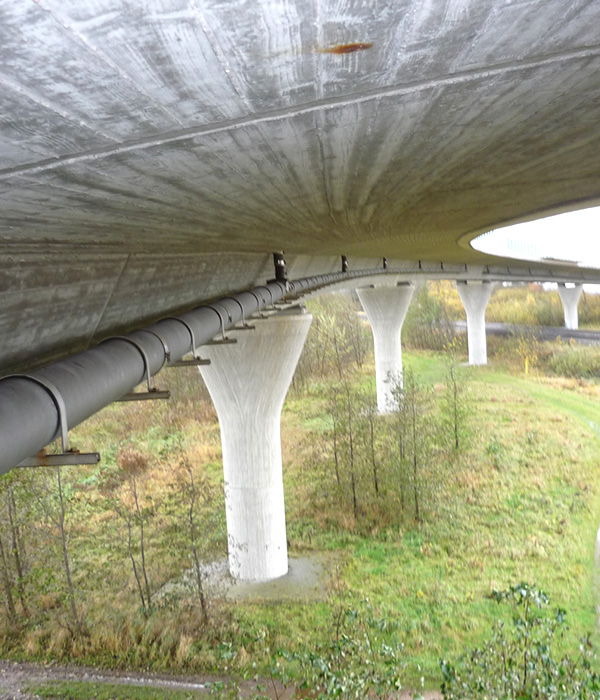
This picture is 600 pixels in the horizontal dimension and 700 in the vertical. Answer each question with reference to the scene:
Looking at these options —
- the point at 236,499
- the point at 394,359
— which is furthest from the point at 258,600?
the point at 394,359

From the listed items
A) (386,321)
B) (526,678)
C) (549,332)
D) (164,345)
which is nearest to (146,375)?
(164,345)

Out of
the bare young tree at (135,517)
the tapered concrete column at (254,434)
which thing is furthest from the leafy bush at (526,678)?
the bare young tree at (135,517)

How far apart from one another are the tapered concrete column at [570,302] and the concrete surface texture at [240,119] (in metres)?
48.5

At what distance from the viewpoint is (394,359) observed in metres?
30.6

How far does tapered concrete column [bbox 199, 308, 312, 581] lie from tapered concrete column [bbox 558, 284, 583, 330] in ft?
141

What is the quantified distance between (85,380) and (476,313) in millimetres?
40392

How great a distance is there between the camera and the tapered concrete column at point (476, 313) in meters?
42.2

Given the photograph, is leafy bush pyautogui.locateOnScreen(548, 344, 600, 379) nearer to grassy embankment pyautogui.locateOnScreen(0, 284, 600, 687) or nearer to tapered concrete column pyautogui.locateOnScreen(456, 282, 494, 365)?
tapered concrete column pyautogui.locateOnScreen(456, 282, 494, 365)

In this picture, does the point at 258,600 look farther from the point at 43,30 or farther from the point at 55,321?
the point at 43,30

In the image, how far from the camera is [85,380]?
4.82 m

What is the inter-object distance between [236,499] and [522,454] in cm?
1198

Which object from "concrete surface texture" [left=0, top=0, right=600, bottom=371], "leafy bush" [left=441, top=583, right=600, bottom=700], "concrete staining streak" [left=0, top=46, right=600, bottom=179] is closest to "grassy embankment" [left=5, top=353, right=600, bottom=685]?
"leafy bush" [left=441, top=583, right=600, bottom=700]

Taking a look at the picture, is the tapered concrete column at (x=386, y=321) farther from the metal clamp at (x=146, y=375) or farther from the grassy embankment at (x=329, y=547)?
the metal clamp at (x=146, y=375)

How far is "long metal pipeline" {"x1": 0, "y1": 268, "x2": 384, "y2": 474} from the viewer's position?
12.7 feet
